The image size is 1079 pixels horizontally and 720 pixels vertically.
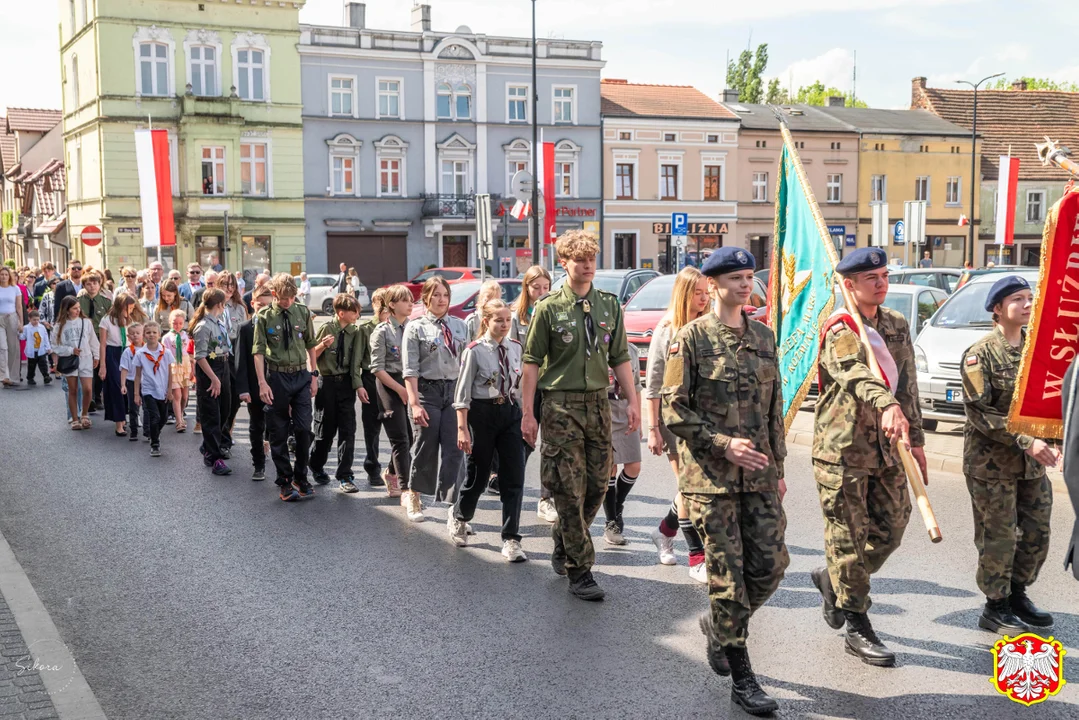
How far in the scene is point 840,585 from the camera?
5.42m

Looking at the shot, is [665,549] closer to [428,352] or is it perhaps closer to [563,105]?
[428,352]

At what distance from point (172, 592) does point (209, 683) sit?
170 centimetres

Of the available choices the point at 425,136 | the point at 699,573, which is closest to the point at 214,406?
the point at 699,573

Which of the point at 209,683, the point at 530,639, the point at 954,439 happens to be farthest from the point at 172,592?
the point at 954,439

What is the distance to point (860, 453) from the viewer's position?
5336 mm

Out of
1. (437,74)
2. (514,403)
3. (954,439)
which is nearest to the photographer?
(514,403)

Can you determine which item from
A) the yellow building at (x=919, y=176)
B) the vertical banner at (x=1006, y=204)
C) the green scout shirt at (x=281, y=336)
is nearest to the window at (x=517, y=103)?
the yellow building at (x=919, y=176)

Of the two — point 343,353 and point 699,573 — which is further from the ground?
point 343,353

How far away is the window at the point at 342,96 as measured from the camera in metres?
47.7

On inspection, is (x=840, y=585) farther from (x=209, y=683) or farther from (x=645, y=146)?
(x=645, y=146)

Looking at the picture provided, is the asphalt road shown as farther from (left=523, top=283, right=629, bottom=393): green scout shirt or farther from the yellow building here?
the yellow building

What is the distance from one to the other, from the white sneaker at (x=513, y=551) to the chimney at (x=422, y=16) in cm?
4561

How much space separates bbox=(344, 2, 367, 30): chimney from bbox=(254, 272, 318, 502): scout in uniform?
141ft

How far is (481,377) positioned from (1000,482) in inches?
130
